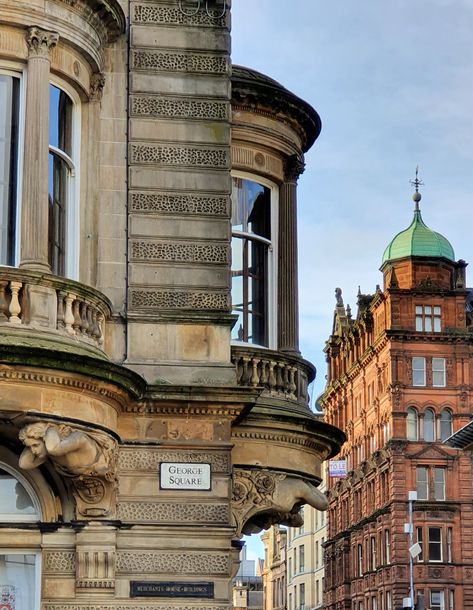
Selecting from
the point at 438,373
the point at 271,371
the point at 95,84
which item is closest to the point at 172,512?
the point at 271,371

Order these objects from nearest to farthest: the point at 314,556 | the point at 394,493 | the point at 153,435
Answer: the point at 153,435 < the point at 394,493 < the point at 314,556

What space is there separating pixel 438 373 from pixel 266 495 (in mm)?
80731

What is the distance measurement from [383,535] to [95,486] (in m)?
85.7

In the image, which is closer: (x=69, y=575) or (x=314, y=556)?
(x=69, y=575)

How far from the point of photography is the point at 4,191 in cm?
1670

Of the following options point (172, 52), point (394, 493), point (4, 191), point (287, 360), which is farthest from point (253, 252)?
point (394, 493)

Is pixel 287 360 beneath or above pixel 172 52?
beneath

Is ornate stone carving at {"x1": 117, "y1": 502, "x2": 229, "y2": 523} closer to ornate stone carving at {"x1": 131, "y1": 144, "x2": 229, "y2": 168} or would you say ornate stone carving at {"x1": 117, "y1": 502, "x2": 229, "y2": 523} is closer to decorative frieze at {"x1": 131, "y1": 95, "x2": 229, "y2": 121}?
ornate stone carving at {"x1": 131, "y1": 144, "x2": 229, "y2": 168}

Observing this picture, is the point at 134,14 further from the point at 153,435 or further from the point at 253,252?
the point at 153,435

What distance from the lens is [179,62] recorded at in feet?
60.1

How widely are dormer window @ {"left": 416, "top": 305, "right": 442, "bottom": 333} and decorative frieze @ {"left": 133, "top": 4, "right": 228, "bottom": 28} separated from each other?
265 ft

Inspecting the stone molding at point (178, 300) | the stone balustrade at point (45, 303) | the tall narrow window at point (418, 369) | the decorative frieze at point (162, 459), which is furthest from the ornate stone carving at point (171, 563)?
the tall narrow window at point (418, 369)

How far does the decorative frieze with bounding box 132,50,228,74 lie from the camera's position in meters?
18.3

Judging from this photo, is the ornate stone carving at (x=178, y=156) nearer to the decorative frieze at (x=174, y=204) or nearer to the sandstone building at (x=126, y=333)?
the sandstone building at (x=126, y=333)
